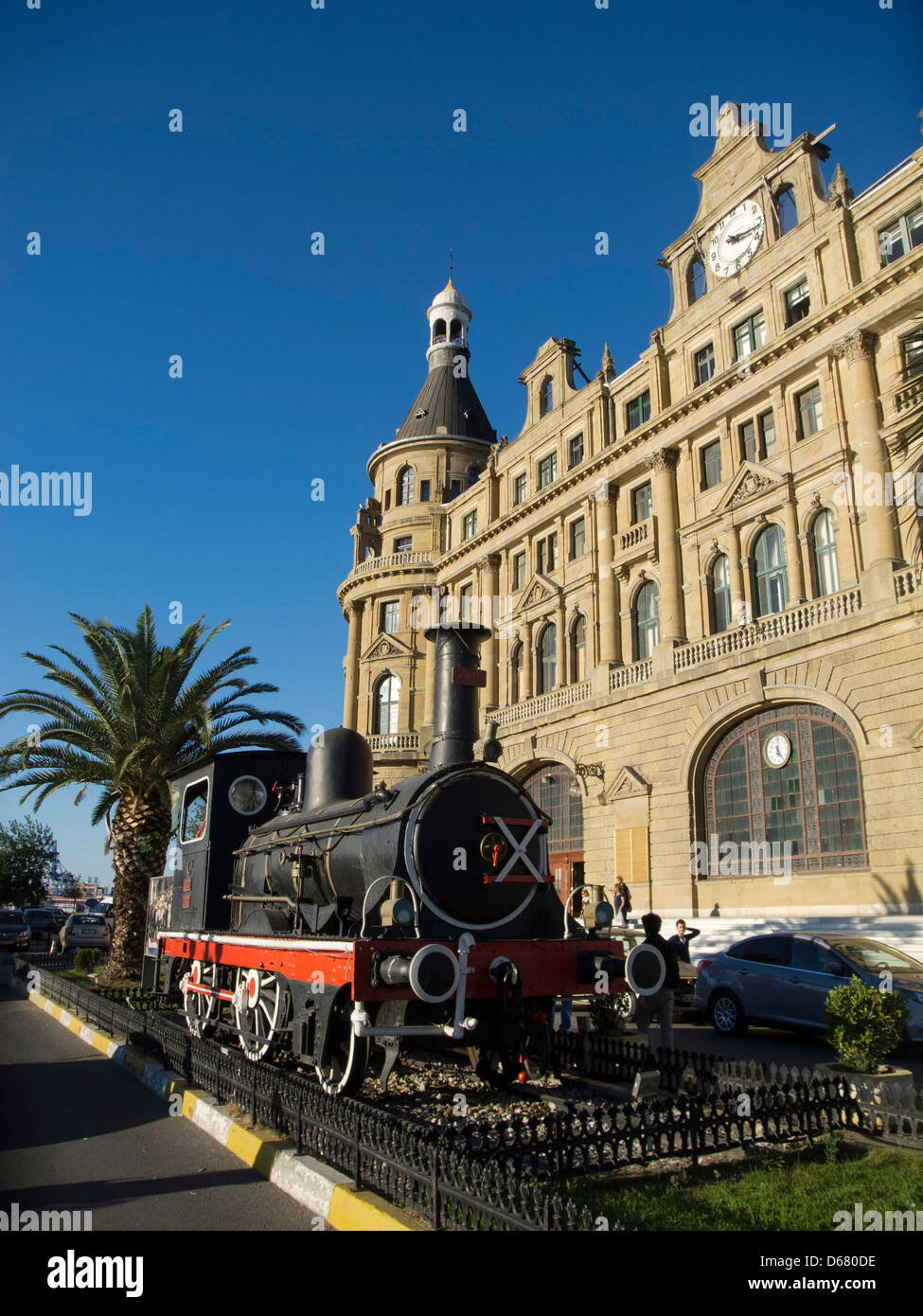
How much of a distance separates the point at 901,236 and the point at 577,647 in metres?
13.8

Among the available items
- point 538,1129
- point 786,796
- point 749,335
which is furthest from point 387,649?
point 538,1129

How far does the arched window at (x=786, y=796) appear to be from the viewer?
1825cm

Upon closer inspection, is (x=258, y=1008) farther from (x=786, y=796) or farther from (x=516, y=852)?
(x=786, y=796)

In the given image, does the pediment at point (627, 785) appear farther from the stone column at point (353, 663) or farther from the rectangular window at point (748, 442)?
the stone column at point (353, 663)

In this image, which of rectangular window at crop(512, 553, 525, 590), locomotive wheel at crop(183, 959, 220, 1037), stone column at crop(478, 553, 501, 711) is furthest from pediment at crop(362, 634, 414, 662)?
locomotive wheel at crop(183, 959, 220, 1037)

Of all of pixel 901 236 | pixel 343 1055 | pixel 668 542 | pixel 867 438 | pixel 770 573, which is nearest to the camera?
pixel 343 1055

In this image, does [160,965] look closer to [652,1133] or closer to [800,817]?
[652,1133]

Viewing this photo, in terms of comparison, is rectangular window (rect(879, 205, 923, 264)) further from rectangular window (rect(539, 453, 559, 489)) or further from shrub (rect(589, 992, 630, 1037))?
shrub (rect(589, 992, 630, 1037))

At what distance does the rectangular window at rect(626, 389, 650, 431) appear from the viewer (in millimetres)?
26609

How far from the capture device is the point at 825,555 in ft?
66.2

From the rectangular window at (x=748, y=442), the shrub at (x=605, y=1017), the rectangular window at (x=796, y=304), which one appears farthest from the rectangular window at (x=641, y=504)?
the shrub at (x=605, y=1017)

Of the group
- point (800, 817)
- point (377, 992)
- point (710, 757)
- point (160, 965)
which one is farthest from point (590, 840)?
point (377, 992)

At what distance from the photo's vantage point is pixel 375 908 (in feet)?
24.1

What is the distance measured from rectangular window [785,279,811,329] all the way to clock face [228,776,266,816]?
1747 centimetres
